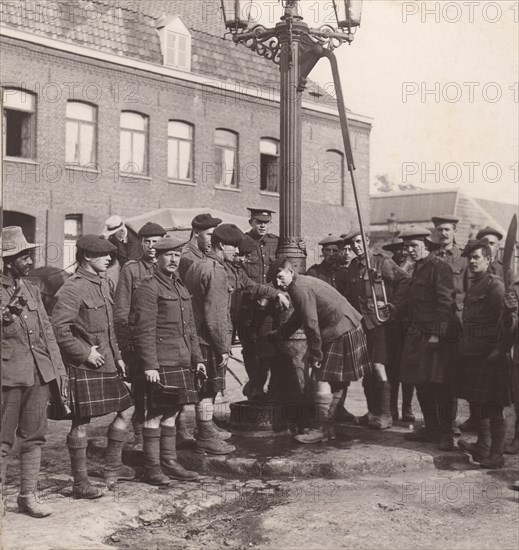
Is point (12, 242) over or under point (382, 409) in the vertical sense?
over

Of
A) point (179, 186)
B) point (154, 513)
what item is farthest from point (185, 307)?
point (179, 186)

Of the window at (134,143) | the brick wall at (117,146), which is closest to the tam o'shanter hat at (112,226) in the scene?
the brick wall at (117,146)

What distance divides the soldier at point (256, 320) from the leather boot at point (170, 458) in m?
1.43

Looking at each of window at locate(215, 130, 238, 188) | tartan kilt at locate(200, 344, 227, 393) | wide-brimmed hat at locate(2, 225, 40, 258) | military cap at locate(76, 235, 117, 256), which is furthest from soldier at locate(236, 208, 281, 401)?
window at locate(215, 130, 238, 188)

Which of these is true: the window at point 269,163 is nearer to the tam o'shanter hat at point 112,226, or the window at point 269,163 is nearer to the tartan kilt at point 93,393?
the tam o'shanter hat at point 112,226

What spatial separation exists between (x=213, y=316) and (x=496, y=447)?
2.55m

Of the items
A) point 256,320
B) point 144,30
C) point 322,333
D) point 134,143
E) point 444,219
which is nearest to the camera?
point 322,333

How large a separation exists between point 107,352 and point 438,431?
310cm

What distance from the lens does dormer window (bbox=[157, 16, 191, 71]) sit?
20.8 meters

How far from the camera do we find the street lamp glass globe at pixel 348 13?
6762mm

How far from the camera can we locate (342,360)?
650cm

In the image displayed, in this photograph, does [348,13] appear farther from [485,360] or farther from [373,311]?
[485,360]

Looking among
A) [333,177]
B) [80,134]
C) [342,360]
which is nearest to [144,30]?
[80,134]

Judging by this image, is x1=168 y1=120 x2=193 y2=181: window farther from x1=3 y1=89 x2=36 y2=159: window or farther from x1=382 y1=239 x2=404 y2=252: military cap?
x1=382 y1=239 x2=404 y2=252: military cap
